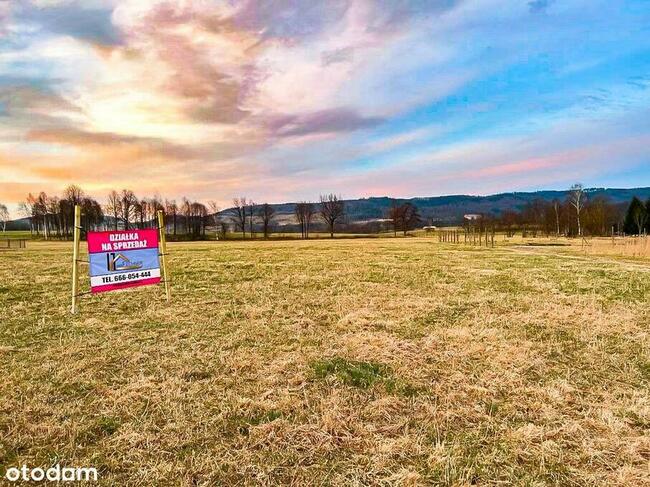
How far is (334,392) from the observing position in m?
4.92

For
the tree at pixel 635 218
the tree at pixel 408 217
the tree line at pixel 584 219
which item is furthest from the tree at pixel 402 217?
the tree at pixel 635 218

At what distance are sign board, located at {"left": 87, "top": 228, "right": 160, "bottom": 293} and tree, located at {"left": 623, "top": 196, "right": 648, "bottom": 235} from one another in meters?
87.9

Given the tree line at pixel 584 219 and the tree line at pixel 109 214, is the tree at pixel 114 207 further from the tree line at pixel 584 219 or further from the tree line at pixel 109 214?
the tree line at pixel 584 219

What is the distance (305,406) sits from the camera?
4590 millimetres

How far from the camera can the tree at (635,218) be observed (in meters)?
73.5

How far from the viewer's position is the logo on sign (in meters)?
9.90

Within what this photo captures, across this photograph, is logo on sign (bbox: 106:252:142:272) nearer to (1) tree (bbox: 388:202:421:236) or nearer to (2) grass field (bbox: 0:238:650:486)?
(2) grass field (bbox: 0:238:650:486)

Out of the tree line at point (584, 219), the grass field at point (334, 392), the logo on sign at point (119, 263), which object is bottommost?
the grass field at point (334, 392)

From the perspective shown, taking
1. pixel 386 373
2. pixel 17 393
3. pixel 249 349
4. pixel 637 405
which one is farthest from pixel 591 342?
pixel 17 393

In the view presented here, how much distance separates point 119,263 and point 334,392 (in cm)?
760

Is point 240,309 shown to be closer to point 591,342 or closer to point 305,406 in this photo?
point 305,406

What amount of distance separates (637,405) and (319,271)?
44.7 feet

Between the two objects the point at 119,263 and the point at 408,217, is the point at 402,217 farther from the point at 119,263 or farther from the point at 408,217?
the point at 119,263

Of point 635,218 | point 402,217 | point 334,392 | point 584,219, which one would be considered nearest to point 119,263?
point 334,392
